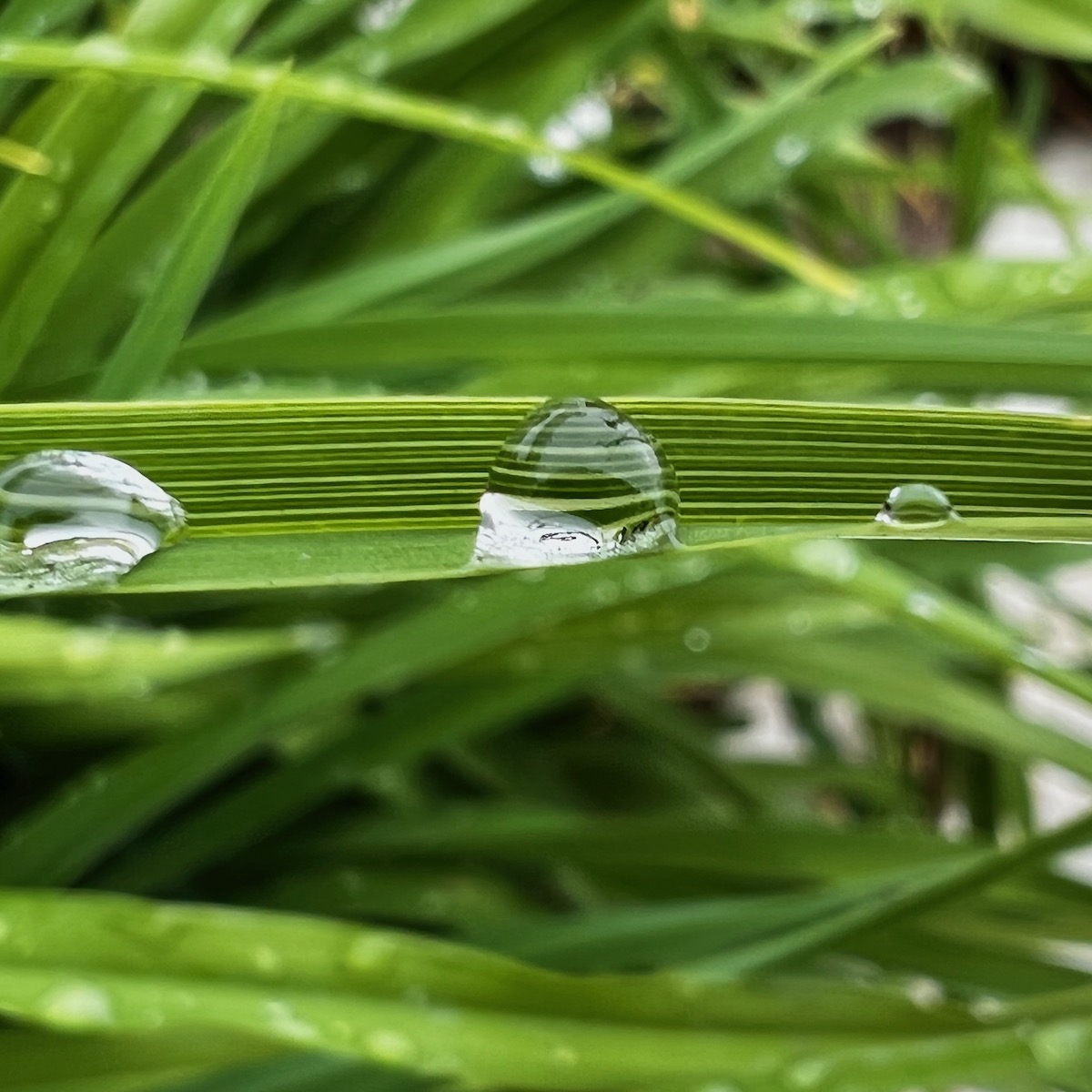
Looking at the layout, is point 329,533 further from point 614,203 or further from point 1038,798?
point 1038,798

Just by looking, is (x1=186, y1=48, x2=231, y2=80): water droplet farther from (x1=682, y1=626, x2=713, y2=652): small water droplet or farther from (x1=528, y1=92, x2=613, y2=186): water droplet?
(x1=682, y1=626, x2=713, y2=652): small water droplet

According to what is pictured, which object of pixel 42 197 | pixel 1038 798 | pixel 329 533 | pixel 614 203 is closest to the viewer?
pixel 329 533

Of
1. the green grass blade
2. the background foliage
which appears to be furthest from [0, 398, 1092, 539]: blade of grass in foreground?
the green grass blade

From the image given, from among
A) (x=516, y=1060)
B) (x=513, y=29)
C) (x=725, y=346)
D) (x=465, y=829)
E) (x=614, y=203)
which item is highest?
(x=513, y=29)

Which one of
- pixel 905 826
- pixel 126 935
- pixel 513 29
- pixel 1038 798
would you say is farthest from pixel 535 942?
pixel 1038 798

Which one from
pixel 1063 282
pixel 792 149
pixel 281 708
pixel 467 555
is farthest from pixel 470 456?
pixel 792 149
